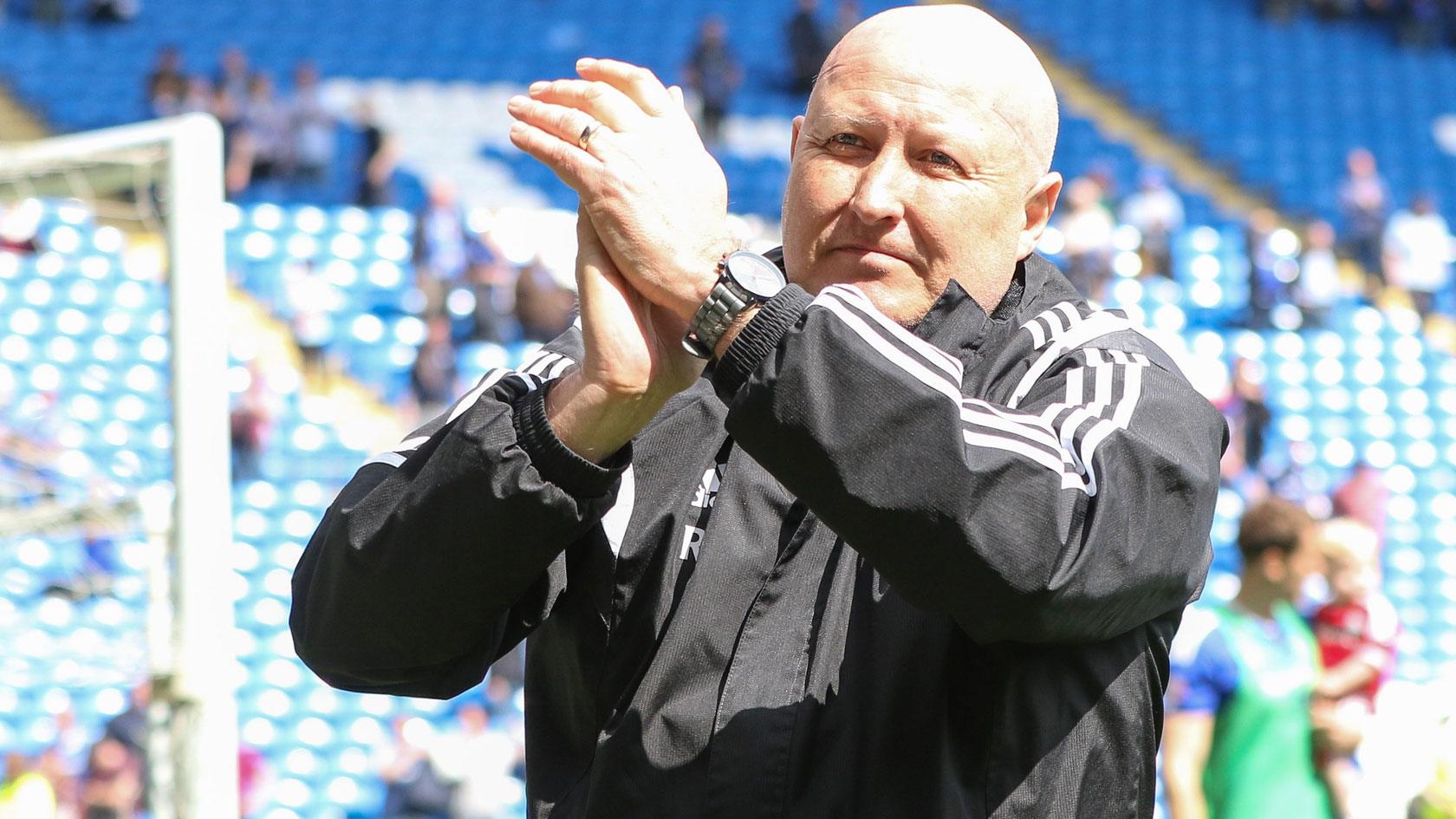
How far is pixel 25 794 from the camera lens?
7609mm

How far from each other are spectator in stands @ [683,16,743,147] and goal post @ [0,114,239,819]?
10122mm

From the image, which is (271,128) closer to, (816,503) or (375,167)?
(375,167)

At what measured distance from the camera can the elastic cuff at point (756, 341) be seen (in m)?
1.32

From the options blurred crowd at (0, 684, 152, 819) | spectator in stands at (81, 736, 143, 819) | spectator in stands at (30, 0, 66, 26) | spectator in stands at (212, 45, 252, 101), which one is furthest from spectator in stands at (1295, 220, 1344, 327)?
spectator in stands at (30, 0, 66, 26)

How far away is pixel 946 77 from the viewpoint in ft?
5.21

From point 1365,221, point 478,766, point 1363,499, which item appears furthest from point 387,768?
point 1365,221

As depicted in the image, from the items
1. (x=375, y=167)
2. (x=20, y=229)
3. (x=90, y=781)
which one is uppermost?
(x=20, y=229)

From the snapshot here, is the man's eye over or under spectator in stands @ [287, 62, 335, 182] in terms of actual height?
over

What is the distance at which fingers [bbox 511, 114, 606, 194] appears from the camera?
138cm

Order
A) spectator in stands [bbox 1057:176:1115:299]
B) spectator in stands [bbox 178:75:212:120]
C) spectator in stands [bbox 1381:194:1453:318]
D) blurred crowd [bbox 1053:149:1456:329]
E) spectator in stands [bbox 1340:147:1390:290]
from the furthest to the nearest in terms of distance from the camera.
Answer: spectator in stands [bbox 1340:147:1390:290] < spectator in stands [bbox 1381:194:1453:318] < spectator in stands [bbox 178:75:212:120] < blurred crowd [bbox 1053:149:1456:329] < spectator in stands [bbox 1057:176:1115:299]

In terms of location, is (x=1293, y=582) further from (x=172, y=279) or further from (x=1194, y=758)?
(x=172, y=279)

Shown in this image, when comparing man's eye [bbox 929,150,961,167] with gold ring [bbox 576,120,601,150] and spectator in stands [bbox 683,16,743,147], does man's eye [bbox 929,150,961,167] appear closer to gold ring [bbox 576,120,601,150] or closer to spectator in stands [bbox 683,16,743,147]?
gold ring [bbox 576,120,601,150]

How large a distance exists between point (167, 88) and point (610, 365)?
12.6 metres

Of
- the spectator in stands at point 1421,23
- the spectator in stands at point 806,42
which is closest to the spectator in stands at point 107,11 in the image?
the spectator in stands at point 806,42
